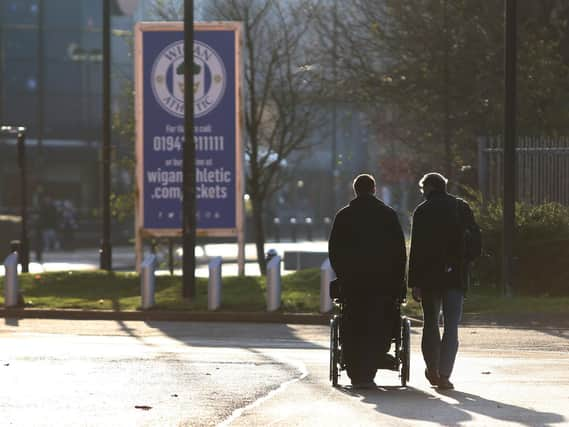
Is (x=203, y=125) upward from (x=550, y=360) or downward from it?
upward

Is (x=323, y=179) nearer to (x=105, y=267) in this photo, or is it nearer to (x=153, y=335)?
(x=105, y=267)

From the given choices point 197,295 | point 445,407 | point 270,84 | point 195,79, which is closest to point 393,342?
point 445,407

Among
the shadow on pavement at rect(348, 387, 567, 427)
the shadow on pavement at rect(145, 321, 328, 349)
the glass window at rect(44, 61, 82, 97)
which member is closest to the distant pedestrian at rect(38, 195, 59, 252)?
the glass window at rect(44, 61, 82, 97)

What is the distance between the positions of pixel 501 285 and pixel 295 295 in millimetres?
2955

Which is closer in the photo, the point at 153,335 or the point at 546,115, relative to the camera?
the point at 153,335

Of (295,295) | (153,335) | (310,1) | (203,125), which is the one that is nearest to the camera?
(153,335)

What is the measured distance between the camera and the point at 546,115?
31.9 m

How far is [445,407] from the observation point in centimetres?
1177

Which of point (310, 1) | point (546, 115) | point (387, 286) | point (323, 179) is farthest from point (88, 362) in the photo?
point (323, 179)

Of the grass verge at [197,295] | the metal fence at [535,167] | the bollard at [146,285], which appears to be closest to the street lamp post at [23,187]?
the grass verge at [197,295]

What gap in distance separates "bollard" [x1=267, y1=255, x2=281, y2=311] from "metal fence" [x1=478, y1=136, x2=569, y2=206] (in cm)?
627

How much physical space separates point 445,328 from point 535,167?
14.3 meters

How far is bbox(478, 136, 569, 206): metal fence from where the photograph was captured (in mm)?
26906

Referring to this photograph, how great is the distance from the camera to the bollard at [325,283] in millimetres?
21328
